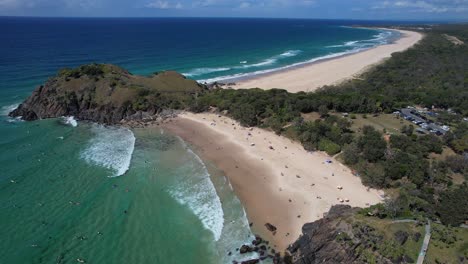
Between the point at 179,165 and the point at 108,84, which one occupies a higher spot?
the point at 108,84

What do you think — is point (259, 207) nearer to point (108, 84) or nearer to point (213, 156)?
point (213, 156)

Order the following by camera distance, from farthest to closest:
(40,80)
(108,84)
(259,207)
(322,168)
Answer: (40,80) → (108,84) → (322,168) → (259,207)

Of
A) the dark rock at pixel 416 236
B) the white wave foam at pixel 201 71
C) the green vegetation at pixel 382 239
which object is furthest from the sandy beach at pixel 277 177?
the white wave foam at pixel 201 71

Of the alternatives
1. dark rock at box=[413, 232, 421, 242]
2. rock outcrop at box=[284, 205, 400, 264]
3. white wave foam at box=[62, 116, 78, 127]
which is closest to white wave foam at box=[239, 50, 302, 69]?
white wave foam at box=[62, 116, 78, 127]

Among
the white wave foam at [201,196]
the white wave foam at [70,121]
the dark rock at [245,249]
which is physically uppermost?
the white wave foam at [70,121]

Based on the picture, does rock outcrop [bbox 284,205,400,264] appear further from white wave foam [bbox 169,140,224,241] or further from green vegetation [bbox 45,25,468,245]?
white wave foam [bbox 169,140,224,241]

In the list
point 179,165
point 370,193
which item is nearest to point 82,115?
point 179,165

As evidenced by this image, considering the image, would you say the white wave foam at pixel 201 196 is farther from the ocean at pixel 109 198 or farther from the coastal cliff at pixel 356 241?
the coastal cliff at pixel 356 241
